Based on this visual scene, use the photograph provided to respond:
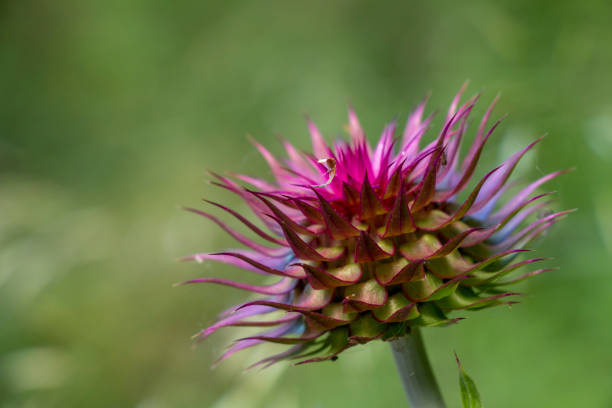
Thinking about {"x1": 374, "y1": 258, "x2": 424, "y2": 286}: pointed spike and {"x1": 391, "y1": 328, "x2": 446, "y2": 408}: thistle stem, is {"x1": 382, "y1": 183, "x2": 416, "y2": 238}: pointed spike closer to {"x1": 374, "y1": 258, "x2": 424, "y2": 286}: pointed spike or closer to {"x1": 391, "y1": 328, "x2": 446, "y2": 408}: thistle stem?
{"x1": 374, "y1": 258, "x2": 424, "y2": 286}: pointed spike

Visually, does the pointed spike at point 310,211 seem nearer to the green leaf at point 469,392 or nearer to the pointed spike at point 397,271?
the pointed spike at point 397,271

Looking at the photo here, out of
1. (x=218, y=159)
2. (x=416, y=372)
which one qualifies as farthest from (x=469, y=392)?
(x=218, y=159)

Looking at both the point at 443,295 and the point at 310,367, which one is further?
the point at 310,367

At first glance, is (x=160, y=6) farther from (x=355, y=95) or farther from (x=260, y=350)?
(x=260, y=350)

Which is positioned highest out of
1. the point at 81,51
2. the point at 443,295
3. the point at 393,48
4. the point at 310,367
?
the point at 81,51

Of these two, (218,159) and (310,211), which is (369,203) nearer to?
(310,211)

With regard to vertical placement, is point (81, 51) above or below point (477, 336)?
above

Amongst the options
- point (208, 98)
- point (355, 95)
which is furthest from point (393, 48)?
point (208, 98)
